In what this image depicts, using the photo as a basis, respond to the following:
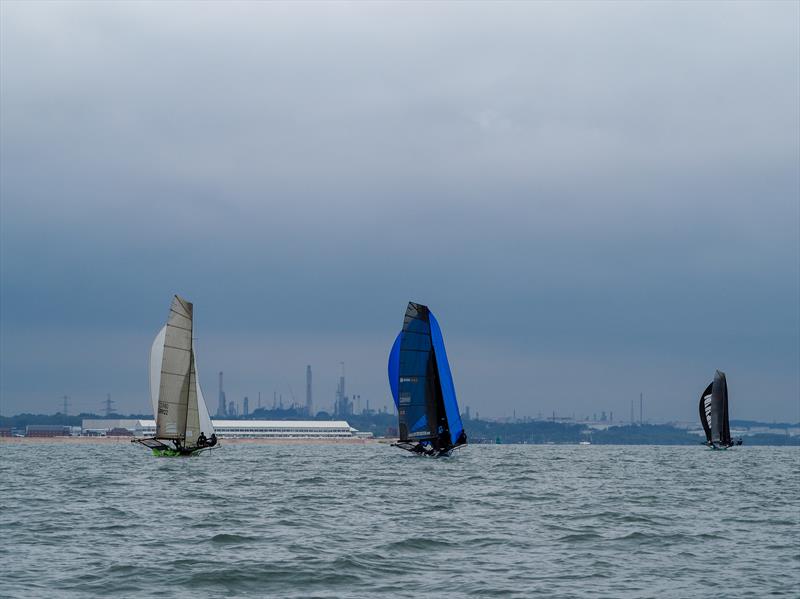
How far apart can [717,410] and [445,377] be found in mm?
63182

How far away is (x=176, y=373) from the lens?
7544cm

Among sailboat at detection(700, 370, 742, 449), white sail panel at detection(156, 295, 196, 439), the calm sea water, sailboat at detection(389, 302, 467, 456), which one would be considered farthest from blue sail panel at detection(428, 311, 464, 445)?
sailboat at detection(700, 370, 742, 449)

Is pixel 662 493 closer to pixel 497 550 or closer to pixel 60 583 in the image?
pixel 497 550

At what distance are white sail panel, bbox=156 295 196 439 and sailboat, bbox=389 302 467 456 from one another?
50.1 ft

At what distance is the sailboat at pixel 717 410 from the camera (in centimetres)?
12900

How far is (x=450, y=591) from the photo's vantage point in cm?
2102

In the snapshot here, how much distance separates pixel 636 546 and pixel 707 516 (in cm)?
877

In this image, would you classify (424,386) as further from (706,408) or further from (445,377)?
(706,408)

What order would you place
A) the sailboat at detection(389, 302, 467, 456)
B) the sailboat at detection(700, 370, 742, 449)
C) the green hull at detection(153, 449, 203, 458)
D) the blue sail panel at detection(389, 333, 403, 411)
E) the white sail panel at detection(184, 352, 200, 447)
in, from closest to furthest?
the white sail panel at detection(184, 352, 200, 447)
the sailboat at detection(389, 302, 467, 456)
the green hull at detection(153, 449, 203, 458)
the blue sail panel at detection(389, 333, 403, 411)
the sailboat at detection(700, 370, 742, 449)

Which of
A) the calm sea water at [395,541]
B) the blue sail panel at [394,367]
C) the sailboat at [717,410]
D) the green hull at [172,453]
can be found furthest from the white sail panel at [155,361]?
the sailboat at [717,410]

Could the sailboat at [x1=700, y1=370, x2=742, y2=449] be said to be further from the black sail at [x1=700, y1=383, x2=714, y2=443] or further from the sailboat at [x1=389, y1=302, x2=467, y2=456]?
the sailboat at [x1=389, y1=302, x2=467, y2=456]

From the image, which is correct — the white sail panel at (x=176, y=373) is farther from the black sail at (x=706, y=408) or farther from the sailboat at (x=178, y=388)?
the black sail at (x=706, y=408)

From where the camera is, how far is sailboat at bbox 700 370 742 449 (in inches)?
5079

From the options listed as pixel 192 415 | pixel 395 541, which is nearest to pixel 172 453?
pixel 192 415
